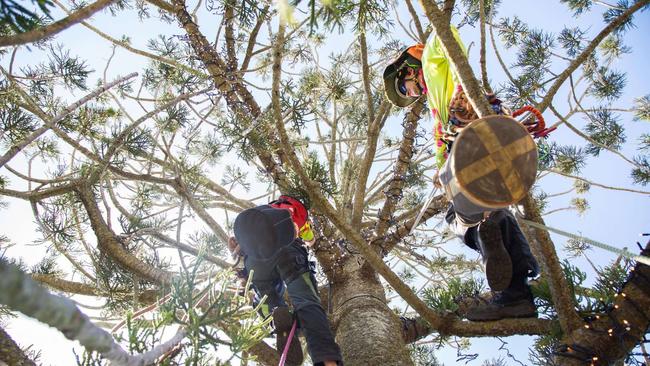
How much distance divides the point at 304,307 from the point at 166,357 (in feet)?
3.76

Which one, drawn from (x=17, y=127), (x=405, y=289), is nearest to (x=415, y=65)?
(x=405, y=289)

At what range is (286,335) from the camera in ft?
7.91

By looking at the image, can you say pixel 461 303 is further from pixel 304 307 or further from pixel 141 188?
pixel 141 188

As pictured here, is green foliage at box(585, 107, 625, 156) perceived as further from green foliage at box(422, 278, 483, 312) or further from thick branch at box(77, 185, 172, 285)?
thick branch at box(77, 185, 172, 285)

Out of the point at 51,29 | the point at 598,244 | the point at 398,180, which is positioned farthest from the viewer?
the point at 398,180

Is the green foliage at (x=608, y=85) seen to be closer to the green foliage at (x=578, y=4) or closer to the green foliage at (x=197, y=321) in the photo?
the green foliage at (x=578, y=4)

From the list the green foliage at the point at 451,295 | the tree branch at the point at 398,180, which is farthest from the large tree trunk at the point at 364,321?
the tree branch at the point at 398,180

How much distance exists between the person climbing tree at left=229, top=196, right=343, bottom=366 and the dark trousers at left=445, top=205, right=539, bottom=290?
0.82 metres

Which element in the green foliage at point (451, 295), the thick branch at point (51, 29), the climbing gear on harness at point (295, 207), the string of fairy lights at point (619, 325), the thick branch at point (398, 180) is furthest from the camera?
the thick branch at point (398, 180)

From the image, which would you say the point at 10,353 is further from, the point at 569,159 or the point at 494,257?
the point at 569,159

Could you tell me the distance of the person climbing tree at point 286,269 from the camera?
2.31 meters

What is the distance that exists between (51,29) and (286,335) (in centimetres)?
180

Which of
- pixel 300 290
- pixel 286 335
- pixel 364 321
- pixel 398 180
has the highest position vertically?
pixel 398 180

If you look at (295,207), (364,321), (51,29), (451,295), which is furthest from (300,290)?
(51,29)
